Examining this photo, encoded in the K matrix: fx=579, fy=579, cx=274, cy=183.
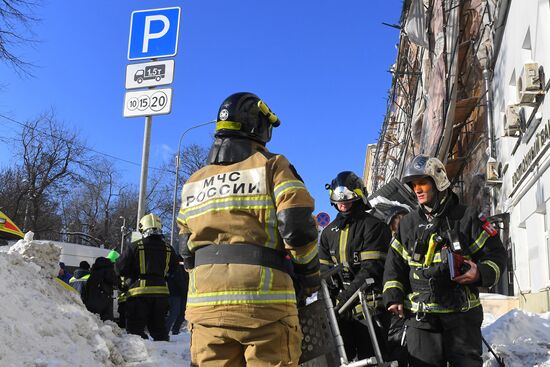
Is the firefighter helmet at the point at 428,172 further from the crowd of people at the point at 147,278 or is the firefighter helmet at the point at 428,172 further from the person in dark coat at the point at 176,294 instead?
the person in dark coat at the point at 176,294

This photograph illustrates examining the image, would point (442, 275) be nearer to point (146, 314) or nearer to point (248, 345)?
point (248, 345)

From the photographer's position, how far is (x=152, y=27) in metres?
8.93

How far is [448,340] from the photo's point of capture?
12.6 feet

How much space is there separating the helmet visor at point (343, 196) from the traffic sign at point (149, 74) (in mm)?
4156

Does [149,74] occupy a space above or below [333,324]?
above

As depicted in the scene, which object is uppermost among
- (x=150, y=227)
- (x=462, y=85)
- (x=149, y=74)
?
(x=462, y=85)

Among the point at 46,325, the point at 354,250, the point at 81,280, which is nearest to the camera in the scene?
the point at 354,250

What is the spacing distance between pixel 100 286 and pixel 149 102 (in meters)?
3.65

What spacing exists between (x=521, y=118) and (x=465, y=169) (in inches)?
251

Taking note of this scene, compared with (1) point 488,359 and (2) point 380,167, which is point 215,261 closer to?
(1) point 488,359

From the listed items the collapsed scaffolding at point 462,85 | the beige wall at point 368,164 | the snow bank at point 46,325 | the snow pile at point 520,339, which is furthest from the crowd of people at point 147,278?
the beige wall at point 368,164

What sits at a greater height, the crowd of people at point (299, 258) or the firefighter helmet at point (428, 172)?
the firefighter helmet at point (428, 172)

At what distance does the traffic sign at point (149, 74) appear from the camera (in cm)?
859

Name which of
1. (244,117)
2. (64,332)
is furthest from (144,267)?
(244,117)
